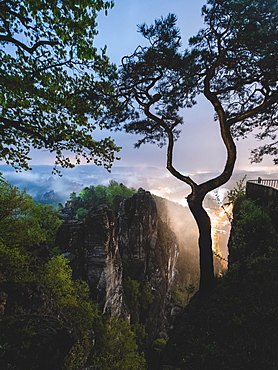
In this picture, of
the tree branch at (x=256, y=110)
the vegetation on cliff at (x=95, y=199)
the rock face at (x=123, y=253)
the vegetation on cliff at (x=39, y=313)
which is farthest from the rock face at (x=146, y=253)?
the tree branch at (x=256, y=110)

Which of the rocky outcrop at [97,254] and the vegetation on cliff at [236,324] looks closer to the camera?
the vegetation on cliff at [236,324]

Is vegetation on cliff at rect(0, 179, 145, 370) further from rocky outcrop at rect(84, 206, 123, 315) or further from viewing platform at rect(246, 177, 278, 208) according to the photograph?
viewing platform at rect(246, 177, 278, 208)

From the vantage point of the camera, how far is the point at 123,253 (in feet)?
98.2

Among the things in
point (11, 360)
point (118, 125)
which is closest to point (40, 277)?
point (11, 360)

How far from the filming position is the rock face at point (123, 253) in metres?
19.0

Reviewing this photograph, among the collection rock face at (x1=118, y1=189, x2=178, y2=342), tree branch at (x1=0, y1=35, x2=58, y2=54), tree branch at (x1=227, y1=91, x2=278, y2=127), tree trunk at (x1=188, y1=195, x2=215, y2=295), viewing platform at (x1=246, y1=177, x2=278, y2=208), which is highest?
tree branch at (x1=0, y1=35, x2=58, y2=54)

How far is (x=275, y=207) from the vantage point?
310 inches

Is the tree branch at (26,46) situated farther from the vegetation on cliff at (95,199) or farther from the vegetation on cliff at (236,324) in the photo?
the vegetation on cliff at (95,199)

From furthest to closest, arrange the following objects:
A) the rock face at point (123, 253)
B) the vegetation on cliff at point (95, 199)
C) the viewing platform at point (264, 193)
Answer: the vegetation on cliff at point (95, 199) < the rock face at point (123, 253) < the viewing platform at point (264, 193)

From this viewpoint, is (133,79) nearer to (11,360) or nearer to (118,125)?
(118,125)

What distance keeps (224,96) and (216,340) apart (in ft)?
33.0

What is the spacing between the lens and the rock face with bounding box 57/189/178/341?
62.2ft

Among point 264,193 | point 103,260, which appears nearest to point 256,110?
point 264,193

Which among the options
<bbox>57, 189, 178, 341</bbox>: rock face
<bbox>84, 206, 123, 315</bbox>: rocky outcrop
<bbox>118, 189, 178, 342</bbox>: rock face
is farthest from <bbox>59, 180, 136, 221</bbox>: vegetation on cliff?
<bbox>84, 206, 123, 315</bbox>: rocky outcrop
